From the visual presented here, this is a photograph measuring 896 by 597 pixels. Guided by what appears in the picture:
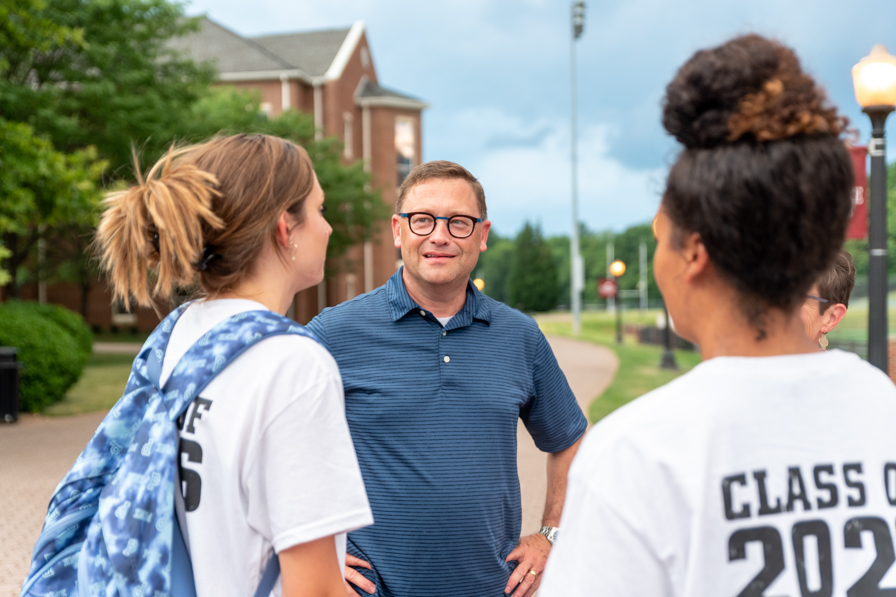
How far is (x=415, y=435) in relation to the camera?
8.27 feet

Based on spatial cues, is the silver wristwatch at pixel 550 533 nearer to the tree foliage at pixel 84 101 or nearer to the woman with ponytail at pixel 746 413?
the woman with ponytail at pixel 746 413

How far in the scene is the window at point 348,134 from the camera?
128 ft

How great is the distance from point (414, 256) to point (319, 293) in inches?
1378

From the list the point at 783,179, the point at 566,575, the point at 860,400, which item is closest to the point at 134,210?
the point at 566,575

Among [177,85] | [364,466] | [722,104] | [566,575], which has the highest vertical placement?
[177,85]

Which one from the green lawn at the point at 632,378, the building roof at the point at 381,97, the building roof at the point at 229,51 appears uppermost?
the building roof at the point at 229,51

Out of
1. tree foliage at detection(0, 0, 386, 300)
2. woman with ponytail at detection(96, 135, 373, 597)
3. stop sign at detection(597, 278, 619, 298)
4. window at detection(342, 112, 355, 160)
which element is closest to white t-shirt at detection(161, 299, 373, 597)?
woman with ponytail at detection(96, 135, 373, 597)

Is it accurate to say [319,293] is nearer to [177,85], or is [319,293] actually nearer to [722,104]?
[177,85]

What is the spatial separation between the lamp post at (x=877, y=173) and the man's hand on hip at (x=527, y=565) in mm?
5762

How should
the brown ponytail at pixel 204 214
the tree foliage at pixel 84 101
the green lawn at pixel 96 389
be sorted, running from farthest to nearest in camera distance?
the green lawn at pixel 96 389 < the tree foliage at pixel 84 101 < the brown ponytail at pixel 204 214

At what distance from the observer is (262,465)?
1493 mm

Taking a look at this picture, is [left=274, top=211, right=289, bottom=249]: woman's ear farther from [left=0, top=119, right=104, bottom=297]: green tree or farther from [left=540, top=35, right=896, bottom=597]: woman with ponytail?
[left=0, top=119, right=104, bottom=297]: green tree

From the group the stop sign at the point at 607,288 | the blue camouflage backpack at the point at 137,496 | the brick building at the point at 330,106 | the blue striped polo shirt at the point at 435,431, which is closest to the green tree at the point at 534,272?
the brick building at the point at 330,106

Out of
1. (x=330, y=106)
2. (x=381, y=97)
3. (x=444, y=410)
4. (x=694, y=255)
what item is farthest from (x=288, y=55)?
(x=694, y=255)
